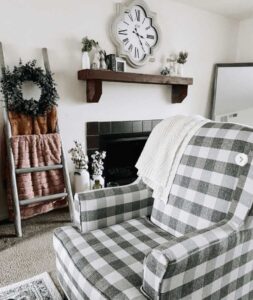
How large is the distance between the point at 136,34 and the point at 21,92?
1.38 m

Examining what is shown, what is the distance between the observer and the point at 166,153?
1389 mm

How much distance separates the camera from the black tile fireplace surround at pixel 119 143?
267cm

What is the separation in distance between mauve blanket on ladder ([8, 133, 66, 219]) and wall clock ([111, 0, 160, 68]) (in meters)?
1.16

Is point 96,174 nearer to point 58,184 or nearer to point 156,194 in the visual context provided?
point 58,184

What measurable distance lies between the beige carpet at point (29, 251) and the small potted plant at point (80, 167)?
332 mm

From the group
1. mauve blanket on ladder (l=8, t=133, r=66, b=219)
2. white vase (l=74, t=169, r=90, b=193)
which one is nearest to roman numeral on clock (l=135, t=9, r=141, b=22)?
mauve blanket on ladder (l=8, t=133, r=66, b=219)

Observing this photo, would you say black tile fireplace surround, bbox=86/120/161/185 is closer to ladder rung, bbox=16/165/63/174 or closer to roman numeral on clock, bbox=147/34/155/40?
ladder rung, bbox=16/165/63/174

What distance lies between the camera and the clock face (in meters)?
2.61

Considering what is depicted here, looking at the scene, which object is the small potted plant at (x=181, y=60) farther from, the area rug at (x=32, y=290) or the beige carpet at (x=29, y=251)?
the area rug at (x=32, y=290)

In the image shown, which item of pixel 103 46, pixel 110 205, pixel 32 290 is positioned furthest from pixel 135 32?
pixel 32 290

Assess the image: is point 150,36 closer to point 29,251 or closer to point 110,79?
point 110,79

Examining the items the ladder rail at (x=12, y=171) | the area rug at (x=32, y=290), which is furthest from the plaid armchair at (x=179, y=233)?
the ladder rail at (x=12, y=171)

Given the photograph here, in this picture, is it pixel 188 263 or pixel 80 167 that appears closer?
pixel 188 263

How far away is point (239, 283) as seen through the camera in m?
1.04
